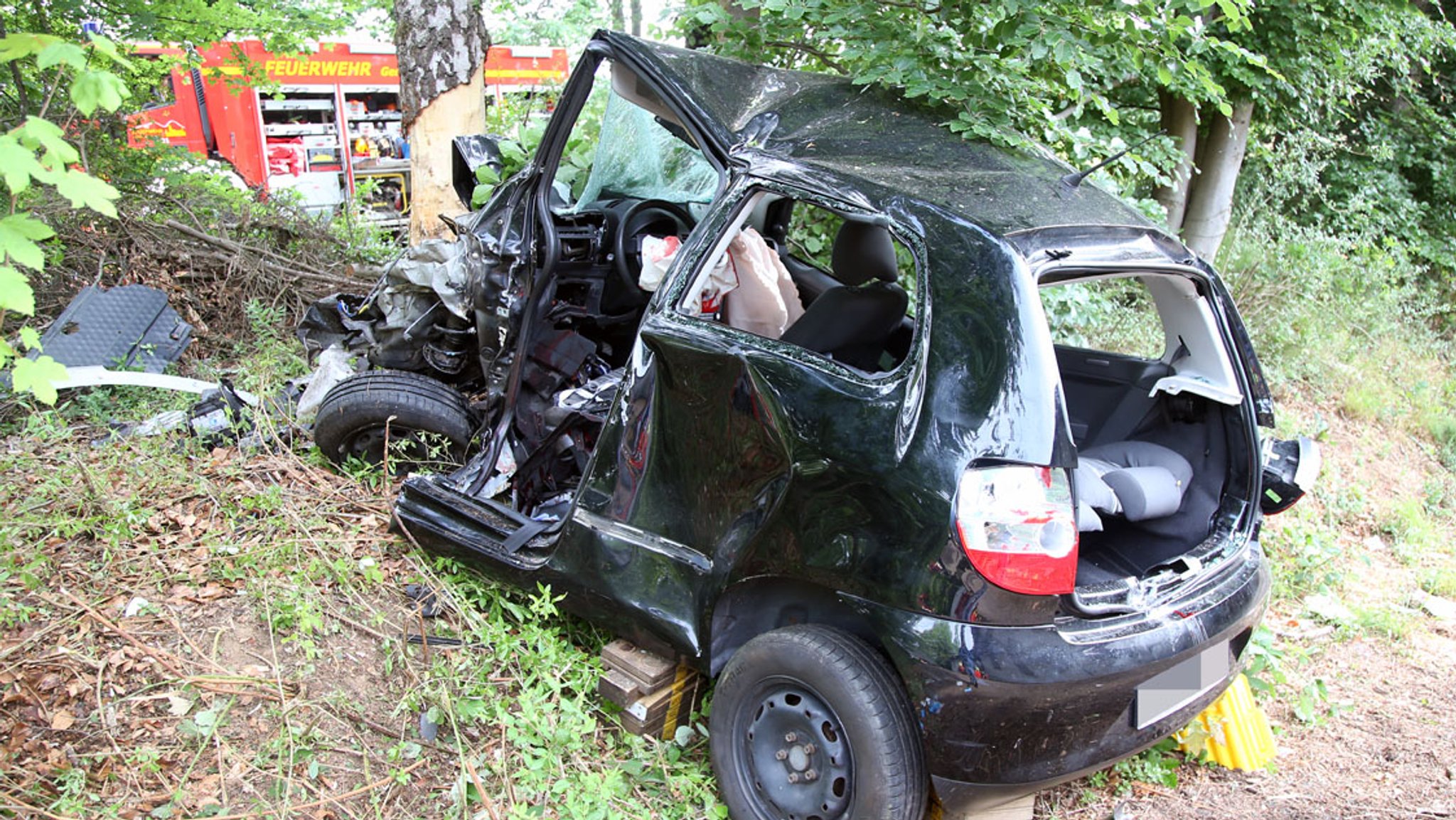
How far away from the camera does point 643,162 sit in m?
4.17

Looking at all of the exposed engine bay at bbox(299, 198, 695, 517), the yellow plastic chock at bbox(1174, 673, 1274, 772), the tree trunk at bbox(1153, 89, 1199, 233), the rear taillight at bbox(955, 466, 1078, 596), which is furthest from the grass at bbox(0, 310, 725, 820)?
the tree trunk at bbox(1153, 89, 1199, 233)

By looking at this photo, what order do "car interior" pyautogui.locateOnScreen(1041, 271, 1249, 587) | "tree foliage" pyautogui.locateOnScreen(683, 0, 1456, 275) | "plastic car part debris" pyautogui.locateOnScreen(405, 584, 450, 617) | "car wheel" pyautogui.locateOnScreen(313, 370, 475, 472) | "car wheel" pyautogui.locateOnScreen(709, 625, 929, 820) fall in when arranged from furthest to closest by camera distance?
"car wheel" pyautogui.locateOnScreen(313, 370, 475, 472) → "tree foliage" pyautogui.locateOnScreen(683, 0, 1456, 275) → "plastic car part debris" pyautogui.locateOnScreen(405, 584, 450, 617) → "car interior" pyautogui.locateOnScreen(1041, 271, 1249, 587) → "car wheel" pyautogui.locateOnScreen(709, 625, 929, 820)

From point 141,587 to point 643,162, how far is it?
8.26 ft

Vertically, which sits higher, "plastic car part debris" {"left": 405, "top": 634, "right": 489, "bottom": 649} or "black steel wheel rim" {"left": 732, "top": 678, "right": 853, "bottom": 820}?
"black steel wheel rim" {"left": 732, "top": 678, "right": 853, "bottom": 820}

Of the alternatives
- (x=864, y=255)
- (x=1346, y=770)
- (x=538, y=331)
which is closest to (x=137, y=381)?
(x=538, y=331)

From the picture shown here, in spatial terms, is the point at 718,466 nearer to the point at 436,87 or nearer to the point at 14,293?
the point at 14,293

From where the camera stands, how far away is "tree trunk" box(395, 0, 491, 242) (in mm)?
5723

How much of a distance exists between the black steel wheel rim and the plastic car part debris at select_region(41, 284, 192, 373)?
158 inches

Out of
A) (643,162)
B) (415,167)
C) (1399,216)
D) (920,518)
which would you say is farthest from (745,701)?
(1399,216)

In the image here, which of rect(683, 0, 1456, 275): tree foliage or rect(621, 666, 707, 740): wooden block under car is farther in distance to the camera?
rect(683, 0, 1456, 275): tree foliage

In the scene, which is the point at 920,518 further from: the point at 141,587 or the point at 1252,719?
the point at 141,587

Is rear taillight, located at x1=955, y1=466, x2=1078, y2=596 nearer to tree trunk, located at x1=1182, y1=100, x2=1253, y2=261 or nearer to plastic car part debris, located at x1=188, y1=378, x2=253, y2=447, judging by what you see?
plastic car part debris, located at x1=188, y1=378, x2=253, y2=447

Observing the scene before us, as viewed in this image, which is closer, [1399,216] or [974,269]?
[974,269]

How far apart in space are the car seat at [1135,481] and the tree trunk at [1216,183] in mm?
6138
